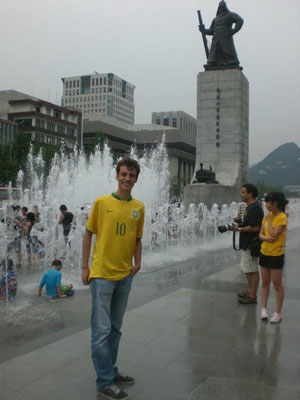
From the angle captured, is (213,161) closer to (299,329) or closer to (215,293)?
(215,293)

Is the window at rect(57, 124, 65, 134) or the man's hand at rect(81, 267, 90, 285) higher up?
A: the window at rect(57, 124, 65, 134)

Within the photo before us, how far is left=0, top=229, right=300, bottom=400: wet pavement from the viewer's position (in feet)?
10.6

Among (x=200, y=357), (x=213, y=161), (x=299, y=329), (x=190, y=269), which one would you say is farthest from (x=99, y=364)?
(x=213, y=161)

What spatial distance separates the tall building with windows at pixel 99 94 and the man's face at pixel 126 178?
13287 cm

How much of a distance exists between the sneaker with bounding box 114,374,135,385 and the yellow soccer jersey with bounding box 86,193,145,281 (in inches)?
29.9

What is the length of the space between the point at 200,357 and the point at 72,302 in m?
2.49

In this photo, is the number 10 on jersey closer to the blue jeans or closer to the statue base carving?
the blue jeans

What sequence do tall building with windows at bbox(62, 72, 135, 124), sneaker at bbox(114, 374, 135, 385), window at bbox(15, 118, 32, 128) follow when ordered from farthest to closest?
tall building with windows at bbox(62, 72, 135, 124) → window at bbox(15, 118, 32, 128) → sneaker at bbox(114, 374, 135, 385)

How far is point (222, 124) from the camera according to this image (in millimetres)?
24922

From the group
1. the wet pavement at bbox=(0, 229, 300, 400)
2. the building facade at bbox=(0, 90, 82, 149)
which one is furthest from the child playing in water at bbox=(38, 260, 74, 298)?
the building facade at bbox=(0, 90, 82, 149)

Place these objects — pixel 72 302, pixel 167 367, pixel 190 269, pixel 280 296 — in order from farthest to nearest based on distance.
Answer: pixel 190 269 < pixel 72 302 < pixel 280 296 < pixel 167 367

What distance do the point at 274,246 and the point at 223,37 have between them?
871 inches

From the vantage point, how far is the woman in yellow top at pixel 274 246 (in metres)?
5.03

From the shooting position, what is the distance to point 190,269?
Answer: 8.63 metres
